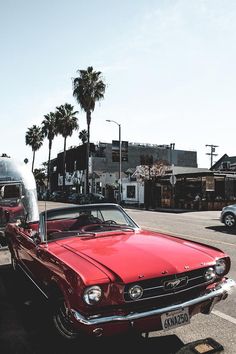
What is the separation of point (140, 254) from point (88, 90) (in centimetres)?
3899

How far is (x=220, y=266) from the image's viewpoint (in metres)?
4.32

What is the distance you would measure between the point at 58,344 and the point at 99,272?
1292 mm

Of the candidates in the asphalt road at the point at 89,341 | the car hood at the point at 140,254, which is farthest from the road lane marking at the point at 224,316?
the car hood at the point at 140,254

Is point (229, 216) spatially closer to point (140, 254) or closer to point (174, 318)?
point (140, 254)

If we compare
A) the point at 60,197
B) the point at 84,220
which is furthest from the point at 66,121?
the point at 84,220

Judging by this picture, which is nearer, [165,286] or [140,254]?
[165,286]

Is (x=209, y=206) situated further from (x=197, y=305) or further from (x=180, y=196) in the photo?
(x=197, y=305)

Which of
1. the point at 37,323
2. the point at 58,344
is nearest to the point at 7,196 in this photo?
the point at 37,323

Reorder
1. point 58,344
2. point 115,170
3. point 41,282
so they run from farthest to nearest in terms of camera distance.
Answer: point 115,170, point 41,282, point 58,344

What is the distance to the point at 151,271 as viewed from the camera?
365 centimetres

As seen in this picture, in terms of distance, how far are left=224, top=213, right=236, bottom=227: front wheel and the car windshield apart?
37.4 ft

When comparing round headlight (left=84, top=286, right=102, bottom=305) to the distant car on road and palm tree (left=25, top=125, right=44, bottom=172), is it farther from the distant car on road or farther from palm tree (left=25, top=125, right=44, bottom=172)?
palm tree (left=25, top=125, right=44, bottom=172)

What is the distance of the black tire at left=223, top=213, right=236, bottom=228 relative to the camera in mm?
15977

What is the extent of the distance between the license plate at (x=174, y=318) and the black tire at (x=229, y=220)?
13000mm
